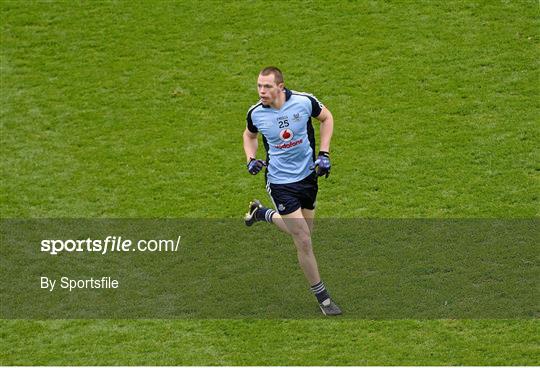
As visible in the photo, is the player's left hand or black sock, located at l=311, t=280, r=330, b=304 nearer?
the player's left hand

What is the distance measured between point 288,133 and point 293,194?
2.23 ft

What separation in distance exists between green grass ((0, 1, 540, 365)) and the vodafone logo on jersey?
2070 millimetres

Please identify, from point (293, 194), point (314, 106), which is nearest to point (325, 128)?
point (314, 106)

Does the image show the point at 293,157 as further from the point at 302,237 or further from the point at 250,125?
the point at 302,237

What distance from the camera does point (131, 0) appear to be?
20281 millimetres

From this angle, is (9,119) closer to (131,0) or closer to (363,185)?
(131,0)

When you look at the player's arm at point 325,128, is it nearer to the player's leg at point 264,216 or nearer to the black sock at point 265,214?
the player's leg at point 264,216

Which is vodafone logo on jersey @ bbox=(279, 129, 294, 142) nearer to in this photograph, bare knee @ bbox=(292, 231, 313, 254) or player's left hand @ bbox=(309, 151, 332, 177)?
player's left hand @ bbox=(309, 151, 332, 177)

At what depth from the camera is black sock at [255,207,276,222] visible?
13.2m

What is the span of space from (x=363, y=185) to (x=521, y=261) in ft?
9.24

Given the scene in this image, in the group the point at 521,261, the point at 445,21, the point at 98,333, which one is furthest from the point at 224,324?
the point at 445,21

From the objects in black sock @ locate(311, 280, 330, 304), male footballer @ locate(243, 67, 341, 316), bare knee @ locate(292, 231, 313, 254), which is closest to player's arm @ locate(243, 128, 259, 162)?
male footballer @ locate(243, 67, 341, 316)

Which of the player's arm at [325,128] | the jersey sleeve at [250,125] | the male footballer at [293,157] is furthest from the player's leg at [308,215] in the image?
the jersey sleeve at [250,125]

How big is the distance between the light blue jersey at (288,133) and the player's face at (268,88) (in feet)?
0.58
